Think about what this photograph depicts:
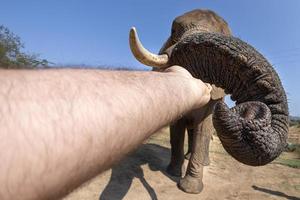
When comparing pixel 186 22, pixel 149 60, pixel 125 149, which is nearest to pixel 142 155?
pixel 186 22

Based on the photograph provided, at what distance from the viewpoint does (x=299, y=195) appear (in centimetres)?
752

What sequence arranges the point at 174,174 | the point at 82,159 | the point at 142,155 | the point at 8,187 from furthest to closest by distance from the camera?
1. the point at 142,155
2. the point at 174,174
3. the point at 82,159
4. the point at 8,187

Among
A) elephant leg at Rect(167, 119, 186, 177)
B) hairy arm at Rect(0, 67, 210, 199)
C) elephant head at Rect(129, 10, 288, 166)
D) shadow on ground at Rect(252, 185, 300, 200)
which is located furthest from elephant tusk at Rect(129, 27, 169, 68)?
shadow on ground at Rect(252, 185, 300, 200)

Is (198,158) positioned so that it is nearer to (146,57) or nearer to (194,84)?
(146,57)

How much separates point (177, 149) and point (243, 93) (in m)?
5.01

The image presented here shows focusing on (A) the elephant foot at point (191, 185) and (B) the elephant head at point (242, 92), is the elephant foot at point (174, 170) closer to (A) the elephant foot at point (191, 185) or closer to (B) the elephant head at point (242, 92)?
(A) the elephant foot at point (191, 185)

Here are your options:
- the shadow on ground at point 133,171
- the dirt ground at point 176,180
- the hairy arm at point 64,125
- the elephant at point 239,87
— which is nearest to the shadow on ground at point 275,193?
the dirt ground at point 176,180

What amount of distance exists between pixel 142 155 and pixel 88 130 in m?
7.29

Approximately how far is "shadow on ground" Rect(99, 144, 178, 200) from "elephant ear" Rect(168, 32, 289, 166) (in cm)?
340

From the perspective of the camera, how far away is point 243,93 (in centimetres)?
303

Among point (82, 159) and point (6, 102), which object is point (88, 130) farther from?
point (6, 102)

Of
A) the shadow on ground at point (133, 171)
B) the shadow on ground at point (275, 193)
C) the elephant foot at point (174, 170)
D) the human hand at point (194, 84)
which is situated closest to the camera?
the human hand at point (194, 84)

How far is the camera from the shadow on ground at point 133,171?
656 centimetres

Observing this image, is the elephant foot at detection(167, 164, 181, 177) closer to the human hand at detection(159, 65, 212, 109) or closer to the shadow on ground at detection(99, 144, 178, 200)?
the shadow on ground at detection(99, 144, 178, 200)
